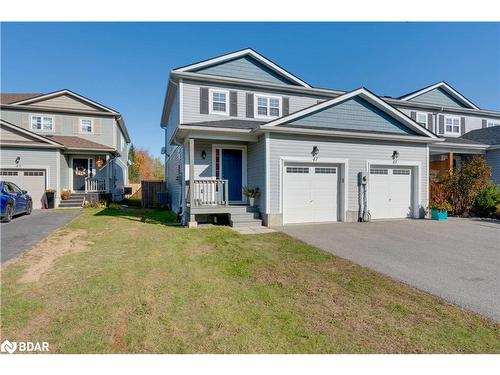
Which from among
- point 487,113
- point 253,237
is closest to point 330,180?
point 253,237

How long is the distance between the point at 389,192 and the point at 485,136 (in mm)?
10339

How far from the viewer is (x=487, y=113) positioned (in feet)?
61.0

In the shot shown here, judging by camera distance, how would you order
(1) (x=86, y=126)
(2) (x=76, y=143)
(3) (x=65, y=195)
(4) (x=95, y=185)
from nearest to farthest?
1. (3) (x=65, y=195)
2. (2) (x=76, y=143)
3. (4) (x=95, y=185)
4. (1) (x=86, y=126)

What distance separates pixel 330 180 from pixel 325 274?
6530mm

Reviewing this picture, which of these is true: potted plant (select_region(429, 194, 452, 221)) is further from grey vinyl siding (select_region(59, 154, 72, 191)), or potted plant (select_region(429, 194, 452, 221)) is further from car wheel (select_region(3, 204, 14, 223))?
grey vinyl siding (select_region(59, 154, 72, 191))

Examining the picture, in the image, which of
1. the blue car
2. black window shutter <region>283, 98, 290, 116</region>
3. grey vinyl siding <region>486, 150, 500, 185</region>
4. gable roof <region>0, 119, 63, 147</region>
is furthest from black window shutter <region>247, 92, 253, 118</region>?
grey vinyl siding <region>486, 150, 500, 185</region>

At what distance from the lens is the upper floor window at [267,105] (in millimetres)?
12820

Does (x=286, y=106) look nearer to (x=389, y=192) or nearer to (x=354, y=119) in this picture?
(x=354, y=119)

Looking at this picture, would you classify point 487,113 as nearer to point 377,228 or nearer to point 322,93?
point 322,93

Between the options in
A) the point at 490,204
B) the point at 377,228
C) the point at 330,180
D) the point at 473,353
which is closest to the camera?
the point at 473,353

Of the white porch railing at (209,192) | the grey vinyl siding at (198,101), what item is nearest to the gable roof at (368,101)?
the grey vinyl siding at (198,101)

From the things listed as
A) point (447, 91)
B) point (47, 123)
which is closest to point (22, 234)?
point (47, 123)

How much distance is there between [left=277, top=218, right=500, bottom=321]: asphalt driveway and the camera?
4.25m

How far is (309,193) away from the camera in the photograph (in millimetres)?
10516
